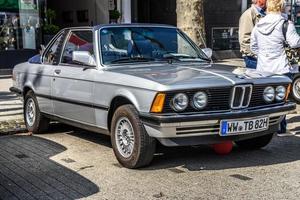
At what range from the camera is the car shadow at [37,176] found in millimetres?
4910

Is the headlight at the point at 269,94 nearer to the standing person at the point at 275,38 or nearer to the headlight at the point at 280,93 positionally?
the headlight at the point at 280,93

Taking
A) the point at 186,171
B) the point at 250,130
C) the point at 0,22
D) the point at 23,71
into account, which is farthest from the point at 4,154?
the point at 0,22

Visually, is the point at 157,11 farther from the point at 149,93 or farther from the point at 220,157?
the point at 149,93

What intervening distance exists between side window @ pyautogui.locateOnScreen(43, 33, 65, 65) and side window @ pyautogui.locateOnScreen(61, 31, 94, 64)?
0.59 feet

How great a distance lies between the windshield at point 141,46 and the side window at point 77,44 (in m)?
0.22

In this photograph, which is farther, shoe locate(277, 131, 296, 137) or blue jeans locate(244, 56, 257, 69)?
blue jeans locate(244, 56, 257, 69)

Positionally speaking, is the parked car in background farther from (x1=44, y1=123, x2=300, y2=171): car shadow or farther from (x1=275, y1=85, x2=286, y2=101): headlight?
(x1=44, y1=123, x2=300, y2=171): car shadow

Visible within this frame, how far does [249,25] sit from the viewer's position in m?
7.73

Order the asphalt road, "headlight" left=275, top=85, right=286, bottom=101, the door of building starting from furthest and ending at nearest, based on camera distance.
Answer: the door of building, "headlight" left=275, top=85, right=286, bottom=101, the asphalt road

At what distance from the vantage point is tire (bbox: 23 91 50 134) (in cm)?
768

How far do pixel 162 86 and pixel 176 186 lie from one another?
3.22 feet

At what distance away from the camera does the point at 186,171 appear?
5613 millimetres

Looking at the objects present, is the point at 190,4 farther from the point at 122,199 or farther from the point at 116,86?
the point at 122,199

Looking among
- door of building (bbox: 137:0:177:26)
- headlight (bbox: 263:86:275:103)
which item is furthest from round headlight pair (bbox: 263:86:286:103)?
door of building (bbox: 137:0:177:26)
